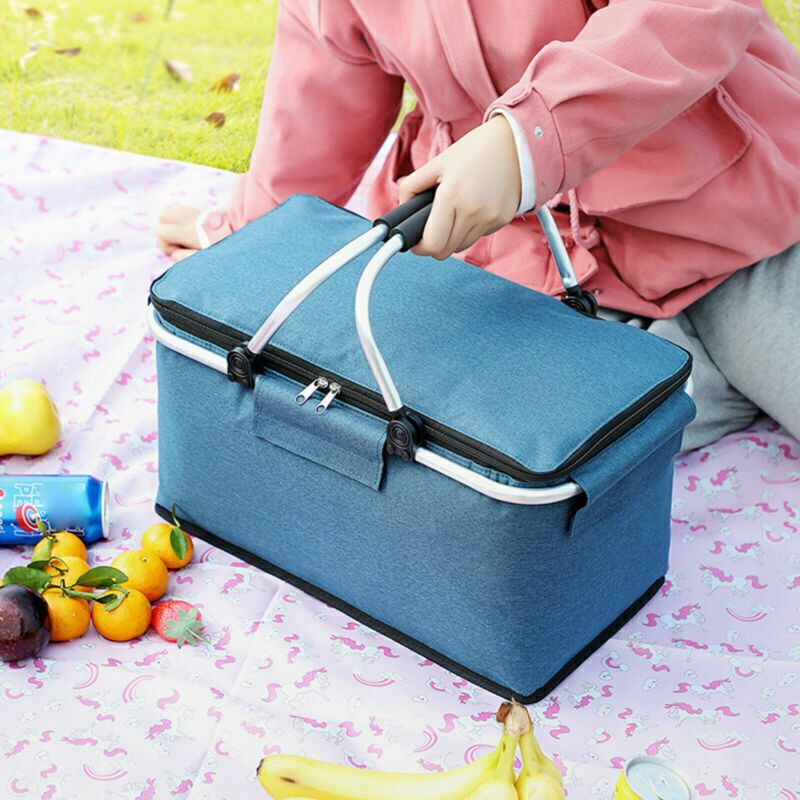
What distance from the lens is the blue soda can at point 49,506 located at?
1289 mm

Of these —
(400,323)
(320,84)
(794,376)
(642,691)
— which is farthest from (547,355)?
(320,84)

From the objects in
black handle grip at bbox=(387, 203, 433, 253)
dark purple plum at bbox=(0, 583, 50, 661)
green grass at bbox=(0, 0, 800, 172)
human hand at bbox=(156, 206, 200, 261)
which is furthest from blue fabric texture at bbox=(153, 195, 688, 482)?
green grass at bbox=(0, 0, 800, 172)

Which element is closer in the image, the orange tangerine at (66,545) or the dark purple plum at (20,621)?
the dark purple plum at (20,621)

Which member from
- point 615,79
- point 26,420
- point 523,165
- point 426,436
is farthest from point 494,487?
point 26,420

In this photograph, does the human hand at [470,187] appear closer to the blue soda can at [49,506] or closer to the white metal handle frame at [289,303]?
the white metal handle frame at [289,303]

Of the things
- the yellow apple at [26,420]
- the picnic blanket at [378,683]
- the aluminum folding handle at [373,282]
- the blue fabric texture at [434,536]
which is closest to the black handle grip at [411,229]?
the aluminum folding handle at [373,282]

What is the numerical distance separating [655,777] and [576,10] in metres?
0.85

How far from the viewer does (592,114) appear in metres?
1.12

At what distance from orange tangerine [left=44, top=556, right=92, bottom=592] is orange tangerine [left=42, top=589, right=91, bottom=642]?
0.01 metres

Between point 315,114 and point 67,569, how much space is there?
2.45 feet

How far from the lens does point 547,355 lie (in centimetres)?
110

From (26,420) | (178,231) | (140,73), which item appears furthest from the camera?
(140,73)

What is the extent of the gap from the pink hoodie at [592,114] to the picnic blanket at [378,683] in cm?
33

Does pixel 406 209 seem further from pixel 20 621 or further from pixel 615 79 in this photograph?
pixel 20 621
